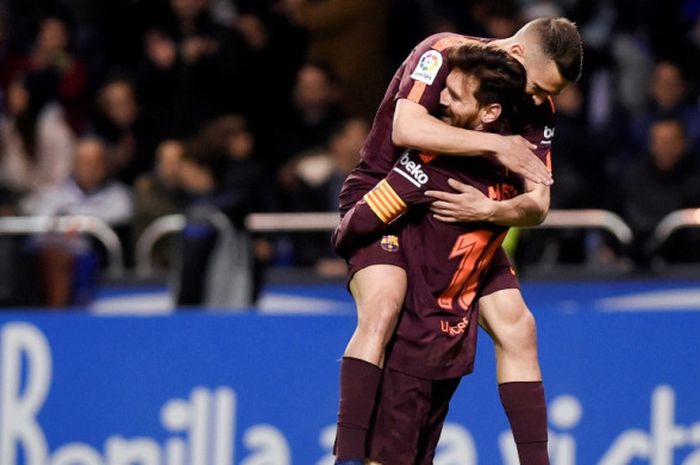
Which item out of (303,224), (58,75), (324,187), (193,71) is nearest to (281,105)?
(193,71)

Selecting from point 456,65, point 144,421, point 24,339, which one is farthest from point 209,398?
point 456,65

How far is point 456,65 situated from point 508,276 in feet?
3.08

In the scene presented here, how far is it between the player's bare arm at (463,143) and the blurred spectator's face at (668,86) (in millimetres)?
5400

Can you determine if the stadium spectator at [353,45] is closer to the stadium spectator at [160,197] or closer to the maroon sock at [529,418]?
the stadium spectator at [160,197]

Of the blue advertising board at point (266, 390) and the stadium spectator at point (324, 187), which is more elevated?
the stadium spectator at point (324, 187)

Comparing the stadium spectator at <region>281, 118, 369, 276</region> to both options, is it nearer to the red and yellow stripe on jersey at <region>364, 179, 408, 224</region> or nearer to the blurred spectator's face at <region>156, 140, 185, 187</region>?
the blurred spectator's face at <region>156, 140, 185, 187</region>

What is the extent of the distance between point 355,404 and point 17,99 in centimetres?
686

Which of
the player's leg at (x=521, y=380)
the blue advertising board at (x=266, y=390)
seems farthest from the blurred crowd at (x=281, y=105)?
the player's leg at (x=521, y=380)

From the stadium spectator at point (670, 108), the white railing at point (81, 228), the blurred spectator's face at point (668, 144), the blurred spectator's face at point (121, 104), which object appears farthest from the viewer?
the blurred spectator's face at point (121, 104)

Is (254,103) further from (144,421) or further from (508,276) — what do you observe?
(508,276)

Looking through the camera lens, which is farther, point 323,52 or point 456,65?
point 323,52

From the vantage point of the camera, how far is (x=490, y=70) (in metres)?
6.31

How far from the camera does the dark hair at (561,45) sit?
6.32 metres

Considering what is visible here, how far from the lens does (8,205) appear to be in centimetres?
1207
